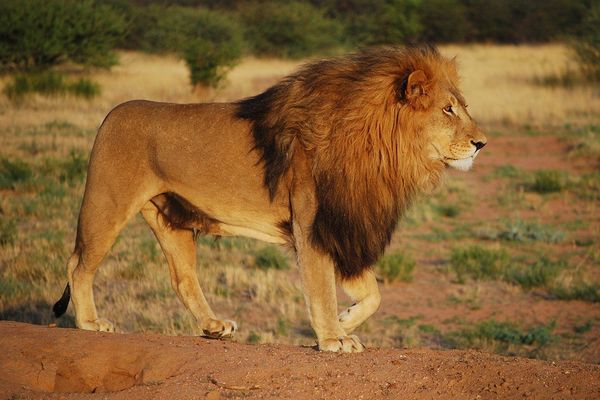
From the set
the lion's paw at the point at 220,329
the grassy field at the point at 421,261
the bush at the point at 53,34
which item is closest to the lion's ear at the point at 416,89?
the lion's paw at the point at 220,329

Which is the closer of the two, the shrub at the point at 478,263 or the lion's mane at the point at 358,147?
the lion's mane at the point at 358,147

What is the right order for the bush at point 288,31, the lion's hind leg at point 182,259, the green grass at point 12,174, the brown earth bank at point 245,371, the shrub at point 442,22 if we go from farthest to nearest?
the shrub at point 442,22 < the bush at point 288,31 < the green grass at point 12,174 < the lion's hind leg at point 182,259 < the brown earth bank at point 245,371

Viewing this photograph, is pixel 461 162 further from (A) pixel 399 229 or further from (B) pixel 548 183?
(B) pixel 548 183

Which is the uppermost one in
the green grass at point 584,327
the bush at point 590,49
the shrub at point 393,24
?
the green grass at point 584,327

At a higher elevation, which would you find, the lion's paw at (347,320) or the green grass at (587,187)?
the lion's paw at (347,320)

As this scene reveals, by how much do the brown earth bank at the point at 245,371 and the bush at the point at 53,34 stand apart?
25.4 metres

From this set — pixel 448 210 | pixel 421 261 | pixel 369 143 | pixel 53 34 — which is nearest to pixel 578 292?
pixel 421 261

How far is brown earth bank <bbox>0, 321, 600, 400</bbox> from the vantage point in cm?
463

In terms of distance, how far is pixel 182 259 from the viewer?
22.7ft

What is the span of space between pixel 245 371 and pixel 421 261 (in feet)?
23.8

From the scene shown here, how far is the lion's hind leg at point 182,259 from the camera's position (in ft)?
22.3

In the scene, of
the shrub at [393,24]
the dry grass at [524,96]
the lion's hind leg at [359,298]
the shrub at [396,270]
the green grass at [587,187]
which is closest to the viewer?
the lion's hind leg at [359,298]

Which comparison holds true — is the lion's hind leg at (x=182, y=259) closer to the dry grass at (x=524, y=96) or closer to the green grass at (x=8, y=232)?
the green grass at (x=8, y=232)

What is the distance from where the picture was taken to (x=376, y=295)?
19.9 feet
